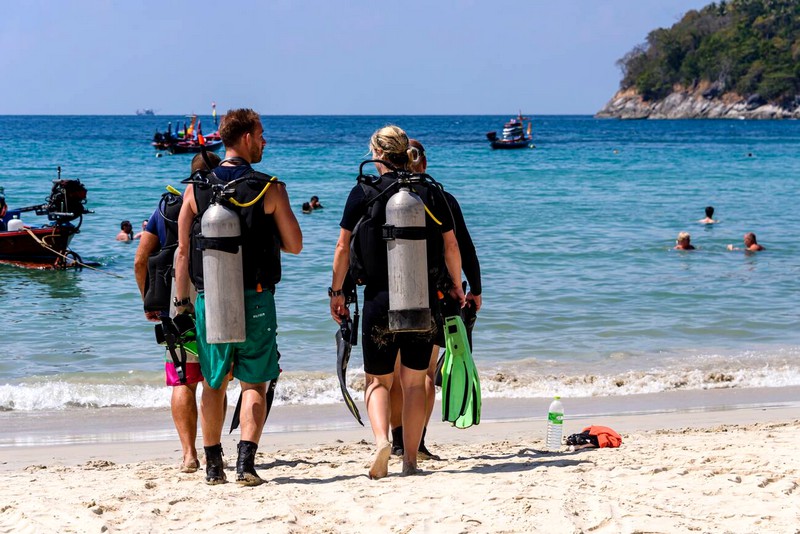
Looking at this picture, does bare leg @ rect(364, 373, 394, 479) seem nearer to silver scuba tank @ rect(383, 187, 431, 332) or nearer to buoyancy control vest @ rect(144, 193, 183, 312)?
silver scuba tank @ rect(383, 187, 431, 332)

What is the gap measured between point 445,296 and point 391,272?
0.47 m

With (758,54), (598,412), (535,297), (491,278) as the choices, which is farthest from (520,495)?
(758,54)

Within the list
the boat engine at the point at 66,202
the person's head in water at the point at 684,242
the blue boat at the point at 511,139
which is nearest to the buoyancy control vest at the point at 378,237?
the boat engine at the point at 66,202

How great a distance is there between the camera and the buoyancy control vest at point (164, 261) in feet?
16.5

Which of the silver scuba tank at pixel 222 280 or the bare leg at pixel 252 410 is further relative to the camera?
the bare leg at pixel 252 410

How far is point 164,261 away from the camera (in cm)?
505

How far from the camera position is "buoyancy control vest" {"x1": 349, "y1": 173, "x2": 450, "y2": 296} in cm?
467

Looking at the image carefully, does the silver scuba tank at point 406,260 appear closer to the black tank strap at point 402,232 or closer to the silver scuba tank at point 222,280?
the black tank strap at point 402,232

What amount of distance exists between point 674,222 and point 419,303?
62.0 ft

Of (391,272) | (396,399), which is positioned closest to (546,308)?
(396,399)

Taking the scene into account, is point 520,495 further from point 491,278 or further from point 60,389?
point 491,278

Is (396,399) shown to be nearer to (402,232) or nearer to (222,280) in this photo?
(402,232)

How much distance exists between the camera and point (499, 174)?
1574 inches

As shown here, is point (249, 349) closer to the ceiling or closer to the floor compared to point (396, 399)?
closer to the ceiling
